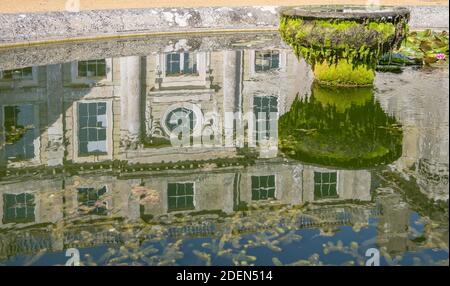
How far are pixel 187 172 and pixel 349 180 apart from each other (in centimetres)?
211

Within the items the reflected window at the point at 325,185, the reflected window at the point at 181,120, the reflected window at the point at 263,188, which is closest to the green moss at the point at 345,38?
the reflected window at the point at 181,120

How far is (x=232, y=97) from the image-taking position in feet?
43.6

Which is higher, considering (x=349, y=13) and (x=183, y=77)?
(x=349, y=13)

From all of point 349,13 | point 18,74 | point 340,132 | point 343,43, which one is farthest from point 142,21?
point 340,132

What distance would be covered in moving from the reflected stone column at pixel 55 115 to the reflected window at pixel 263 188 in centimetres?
282

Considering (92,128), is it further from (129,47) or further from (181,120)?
(129,47)

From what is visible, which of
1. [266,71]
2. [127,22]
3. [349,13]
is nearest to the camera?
[349,13]

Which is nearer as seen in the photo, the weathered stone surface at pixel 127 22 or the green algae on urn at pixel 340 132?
the green algae on urn at pixel 340 132

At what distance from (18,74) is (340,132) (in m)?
7.55

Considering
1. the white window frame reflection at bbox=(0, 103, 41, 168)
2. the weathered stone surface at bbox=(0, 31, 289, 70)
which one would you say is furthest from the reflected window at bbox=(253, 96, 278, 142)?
the weathered stone surface at bbox=(0, 31, 289, 70)

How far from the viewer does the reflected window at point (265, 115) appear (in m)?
10.7

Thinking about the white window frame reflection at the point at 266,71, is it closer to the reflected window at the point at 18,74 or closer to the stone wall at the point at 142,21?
the stone wall at the point at 142,21
